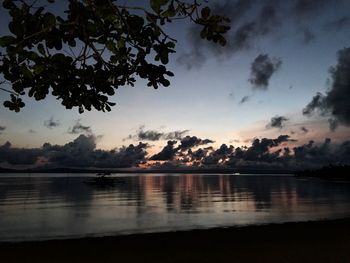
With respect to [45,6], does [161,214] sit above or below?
below

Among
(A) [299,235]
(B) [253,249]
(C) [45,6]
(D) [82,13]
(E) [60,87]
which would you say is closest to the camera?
(C) [45,6]

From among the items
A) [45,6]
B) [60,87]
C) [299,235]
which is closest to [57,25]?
[45,6]

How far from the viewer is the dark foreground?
14.9 metres

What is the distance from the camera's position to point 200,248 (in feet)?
54.9

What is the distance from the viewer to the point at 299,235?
19.4 metres

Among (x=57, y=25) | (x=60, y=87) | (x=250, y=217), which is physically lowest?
(x=250, y=217)

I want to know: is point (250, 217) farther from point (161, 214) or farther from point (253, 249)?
point (253, 249)

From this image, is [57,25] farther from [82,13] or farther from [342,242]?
[342,242]

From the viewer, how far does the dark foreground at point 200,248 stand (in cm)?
1491

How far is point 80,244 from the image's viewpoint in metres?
17.4

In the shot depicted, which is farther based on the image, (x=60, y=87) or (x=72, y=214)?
(x=72, y=214)

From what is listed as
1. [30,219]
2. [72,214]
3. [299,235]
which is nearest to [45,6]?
[299,235]

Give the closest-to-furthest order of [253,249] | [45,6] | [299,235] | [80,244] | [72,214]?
[45,6] → [253,249] → [80,244] → [299,235] → [72,214]

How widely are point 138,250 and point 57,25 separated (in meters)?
13.6
